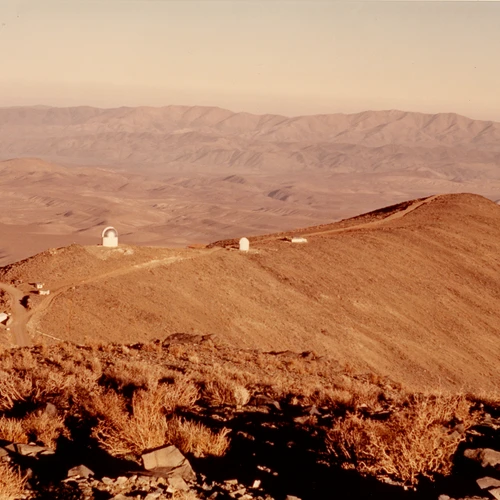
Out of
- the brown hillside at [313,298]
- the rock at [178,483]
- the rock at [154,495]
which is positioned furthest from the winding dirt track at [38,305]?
the rock at [154,495]

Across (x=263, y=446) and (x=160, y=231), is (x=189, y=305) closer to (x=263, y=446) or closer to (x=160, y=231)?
(x=263, y=446)

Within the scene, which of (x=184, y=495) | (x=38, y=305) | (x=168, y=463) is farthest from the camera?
(x=38, y=305)

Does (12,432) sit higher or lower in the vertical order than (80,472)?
lower

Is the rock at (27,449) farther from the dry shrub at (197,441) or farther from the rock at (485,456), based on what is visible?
the rock at (485,456)

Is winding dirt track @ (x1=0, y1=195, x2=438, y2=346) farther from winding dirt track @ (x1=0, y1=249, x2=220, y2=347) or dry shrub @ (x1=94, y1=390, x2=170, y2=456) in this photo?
dry shrub @ (x1=94, y1=390, x2=170, y2=456)

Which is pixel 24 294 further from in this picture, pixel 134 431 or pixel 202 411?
pixel 134 431

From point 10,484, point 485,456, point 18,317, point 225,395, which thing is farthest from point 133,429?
point 18,317

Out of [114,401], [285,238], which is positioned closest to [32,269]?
[285,238]
